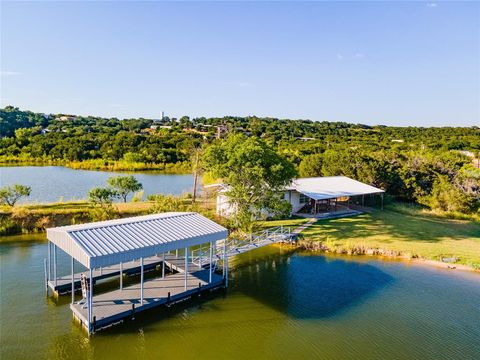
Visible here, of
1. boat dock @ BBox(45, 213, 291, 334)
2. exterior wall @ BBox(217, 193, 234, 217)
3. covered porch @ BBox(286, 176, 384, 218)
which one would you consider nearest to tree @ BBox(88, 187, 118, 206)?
exterior wall @ BBox(217, 193, 234, 217)

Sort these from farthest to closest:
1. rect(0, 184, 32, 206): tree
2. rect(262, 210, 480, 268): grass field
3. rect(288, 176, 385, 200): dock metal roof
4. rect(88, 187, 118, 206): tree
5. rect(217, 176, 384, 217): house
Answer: rect(288, 176, 385, 200): dock metal roof → rect(217, 176, 384, 217): house → rect(0, 184, 32, 206): tree → rect(88, 187, 118, 206): tree → rect(262, 210, 480, 268): grass field

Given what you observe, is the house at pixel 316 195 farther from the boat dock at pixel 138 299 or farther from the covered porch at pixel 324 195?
the boat dock at pixel 138 299

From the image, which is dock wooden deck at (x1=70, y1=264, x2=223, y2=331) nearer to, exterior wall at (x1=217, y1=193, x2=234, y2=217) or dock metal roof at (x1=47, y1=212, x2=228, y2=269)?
dock metal roof at (x1=47, y1=212, x2=228, y2=269)

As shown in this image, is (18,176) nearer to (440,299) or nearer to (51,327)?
(51,327)

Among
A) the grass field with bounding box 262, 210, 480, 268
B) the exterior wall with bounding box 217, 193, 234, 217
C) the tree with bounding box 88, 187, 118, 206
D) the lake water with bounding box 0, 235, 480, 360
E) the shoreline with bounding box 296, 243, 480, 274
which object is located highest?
the tree with bounding box 88, 187, 118, 206

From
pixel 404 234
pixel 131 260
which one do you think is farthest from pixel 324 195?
pixel 131 260

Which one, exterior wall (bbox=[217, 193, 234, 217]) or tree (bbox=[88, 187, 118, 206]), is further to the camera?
exterior wall (bbox=[217, 193, 234, 217])

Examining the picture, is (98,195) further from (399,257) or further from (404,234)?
(404,234)
